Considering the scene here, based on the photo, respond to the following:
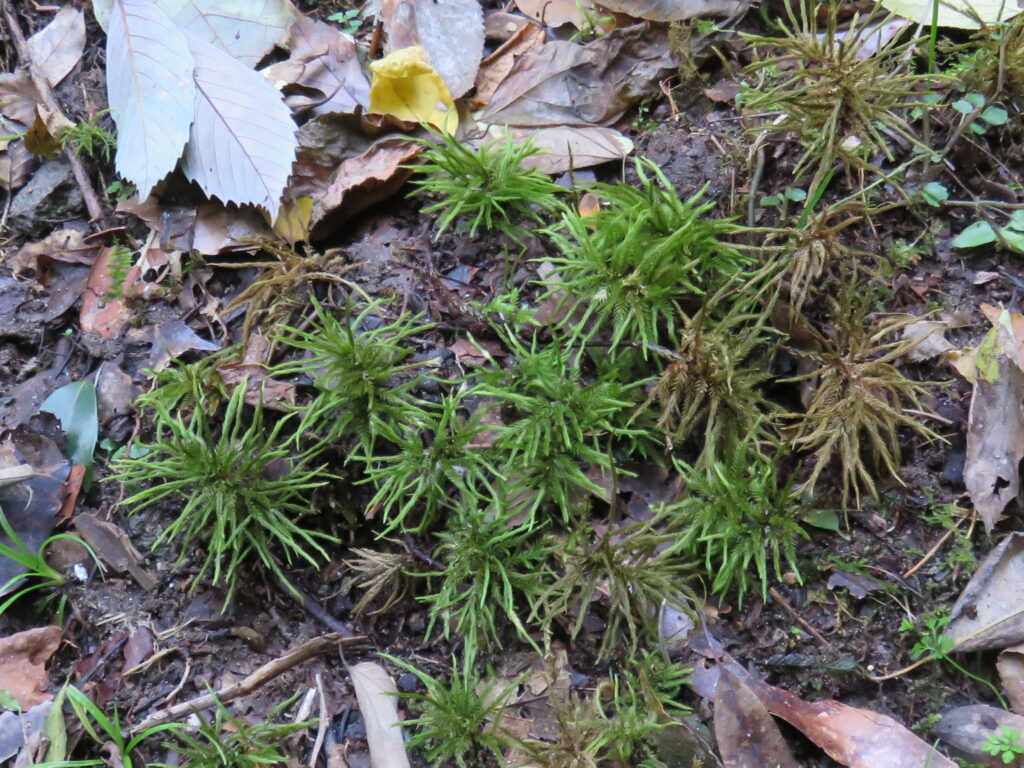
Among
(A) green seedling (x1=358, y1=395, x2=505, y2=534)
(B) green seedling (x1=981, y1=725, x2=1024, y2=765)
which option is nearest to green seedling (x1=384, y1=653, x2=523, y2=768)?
(A) green seedling (x1=358, y1=395, x2=505, y2=534)

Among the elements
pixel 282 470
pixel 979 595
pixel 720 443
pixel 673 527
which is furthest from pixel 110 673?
pixel 979 595

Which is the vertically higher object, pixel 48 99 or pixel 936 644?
pixel 48 99

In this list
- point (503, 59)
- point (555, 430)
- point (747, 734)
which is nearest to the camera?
point (747, 734)

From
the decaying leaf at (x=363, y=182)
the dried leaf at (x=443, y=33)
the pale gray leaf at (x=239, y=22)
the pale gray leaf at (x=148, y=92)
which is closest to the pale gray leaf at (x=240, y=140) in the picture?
the pale gray leaf at (x=148, y=92)

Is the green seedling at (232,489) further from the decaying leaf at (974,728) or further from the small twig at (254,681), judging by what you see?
the decaying leaf at (974,728)

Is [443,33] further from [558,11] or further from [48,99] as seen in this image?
[48,99]

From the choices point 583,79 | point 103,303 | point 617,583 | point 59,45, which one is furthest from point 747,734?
point 59,45

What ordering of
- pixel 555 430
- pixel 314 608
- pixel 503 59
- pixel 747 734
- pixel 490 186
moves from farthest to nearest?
1. pixel 503 59
2. pixel 490 186
3. pixel 314 608
4. pixel 555 430
5. pixel 747 734

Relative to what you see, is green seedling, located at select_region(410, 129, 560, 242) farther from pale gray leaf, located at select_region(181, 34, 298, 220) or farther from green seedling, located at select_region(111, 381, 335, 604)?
green seedling, located at select_region(111, 381, 335, 604)
